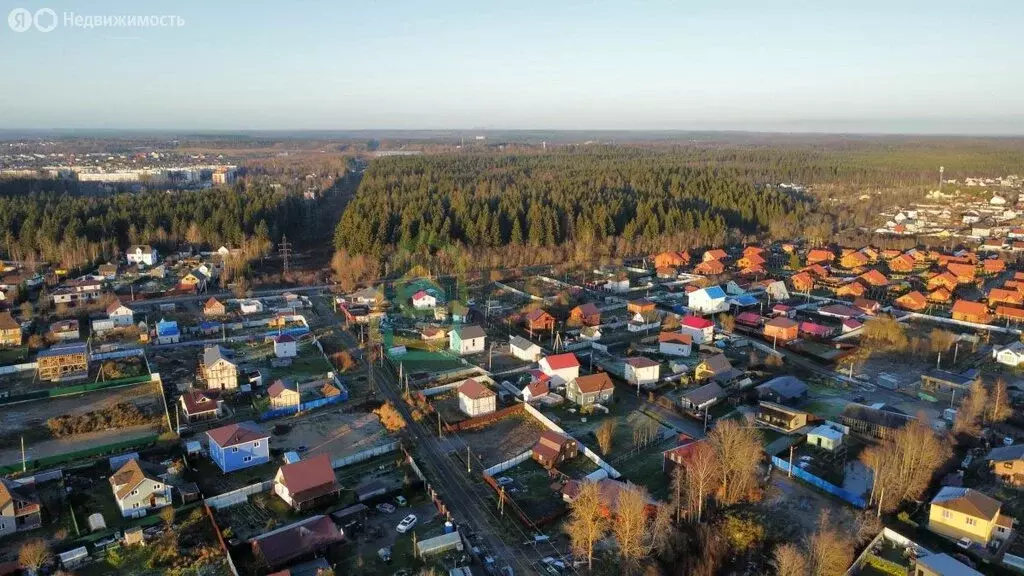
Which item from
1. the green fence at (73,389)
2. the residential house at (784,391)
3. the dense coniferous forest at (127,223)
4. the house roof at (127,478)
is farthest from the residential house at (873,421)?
the dense coniferous forest at (127,223)

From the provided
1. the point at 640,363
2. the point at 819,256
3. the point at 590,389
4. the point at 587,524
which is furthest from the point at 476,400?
the point at 819,256

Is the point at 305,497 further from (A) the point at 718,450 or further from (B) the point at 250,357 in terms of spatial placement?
(B) the point at 250,357

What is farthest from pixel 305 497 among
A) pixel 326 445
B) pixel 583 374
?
pixel 583 374

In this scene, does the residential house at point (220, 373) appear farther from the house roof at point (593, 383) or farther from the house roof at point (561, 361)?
the house roof at point (593, 383)

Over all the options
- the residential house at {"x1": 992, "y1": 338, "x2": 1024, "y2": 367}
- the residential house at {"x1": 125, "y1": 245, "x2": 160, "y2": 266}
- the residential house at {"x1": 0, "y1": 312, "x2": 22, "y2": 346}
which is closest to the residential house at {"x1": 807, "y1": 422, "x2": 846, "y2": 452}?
the residential house at {"x1": 992, "y1": 338, "x2": 1024, "y2": 367}

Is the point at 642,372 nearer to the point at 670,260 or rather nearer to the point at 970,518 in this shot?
the point at 970,518

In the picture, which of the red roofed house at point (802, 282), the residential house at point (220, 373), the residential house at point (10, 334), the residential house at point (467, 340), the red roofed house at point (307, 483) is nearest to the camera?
the red roofed house at point (307, 483)
